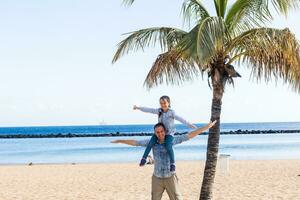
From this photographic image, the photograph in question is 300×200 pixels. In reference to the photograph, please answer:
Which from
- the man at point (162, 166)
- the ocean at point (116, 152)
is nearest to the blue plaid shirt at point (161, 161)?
the man at point (162, 166)

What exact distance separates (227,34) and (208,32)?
974 millimetres

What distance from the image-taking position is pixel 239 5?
990 centimetres

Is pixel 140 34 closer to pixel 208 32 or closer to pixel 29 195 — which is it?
pixel 208 32

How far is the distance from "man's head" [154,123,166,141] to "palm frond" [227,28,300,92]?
3.10m

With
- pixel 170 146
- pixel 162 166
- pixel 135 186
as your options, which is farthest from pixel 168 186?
pixel 135 186

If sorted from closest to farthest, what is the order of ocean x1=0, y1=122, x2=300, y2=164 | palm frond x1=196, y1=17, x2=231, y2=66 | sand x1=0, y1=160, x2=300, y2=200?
palm frond x1=196, y1=17, x2=231, y2=66
sand x1=0, y1=160, x2=300, y2=200
ocean x1=0, y1=122, x2=300, y2=164

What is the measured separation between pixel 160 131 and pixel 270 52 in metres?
3.32

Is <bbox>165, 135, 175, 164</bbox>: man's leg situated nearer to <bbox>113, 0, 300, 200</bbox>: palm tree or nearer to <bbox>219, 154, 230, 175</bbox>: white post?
<bbox>113, 0, 300, 200</bbox>: palm tree

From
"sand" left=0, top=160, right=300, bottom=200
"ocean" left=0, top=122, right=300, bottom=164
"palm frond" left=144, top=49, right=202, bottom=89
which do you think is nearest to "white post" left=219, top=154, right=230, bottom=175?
"sand" left=0, top=160, right=300, bottom=200

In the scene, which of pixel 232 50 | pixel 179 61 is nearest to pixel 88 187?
pixel 179 61

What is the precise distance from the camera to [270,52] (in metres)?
9.62

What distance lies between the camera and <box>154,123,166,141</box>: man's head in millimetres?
7215

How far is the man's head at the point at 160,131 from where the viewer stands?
721cm

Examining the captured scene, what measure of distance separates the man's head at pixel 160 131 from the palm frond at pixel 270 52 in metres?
3.10
